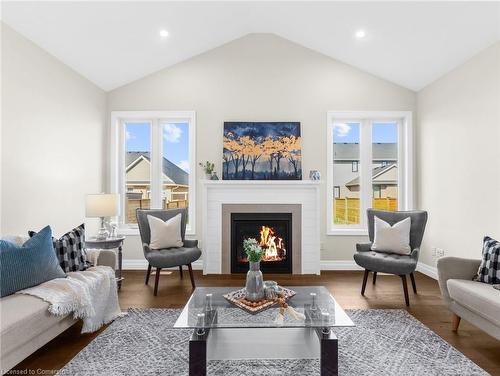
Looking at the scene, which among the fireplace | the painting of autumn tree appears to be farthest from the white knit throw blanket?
the painting of autumn tree

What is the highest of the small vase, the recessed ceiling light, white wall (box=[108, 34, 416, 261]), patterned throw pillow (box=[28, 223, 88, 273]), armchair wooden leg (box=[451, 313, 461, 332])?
the recessed ceiling light

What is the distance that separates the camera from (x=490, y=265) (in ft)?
8.17

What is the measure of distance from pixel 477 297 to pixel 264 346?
5.27 ft

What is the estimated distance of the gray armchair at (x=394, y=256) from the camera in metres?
3.25

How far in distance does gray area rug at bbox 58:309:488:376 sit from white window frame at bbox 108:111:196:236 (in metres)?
2.20

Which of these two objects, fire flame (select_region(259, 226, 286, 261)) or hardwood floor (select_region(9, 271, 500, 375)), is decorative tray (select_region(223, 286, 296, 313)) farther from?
fire flame (select_region(259, 226, 286, 261))

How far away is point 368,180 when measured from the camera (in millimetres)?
4848

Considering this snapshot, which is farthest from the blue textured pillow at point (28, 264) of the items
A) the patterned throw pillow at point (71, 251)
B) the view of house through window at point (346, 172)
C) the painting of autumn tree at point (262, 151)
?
the view of house through window at point (346, 172)

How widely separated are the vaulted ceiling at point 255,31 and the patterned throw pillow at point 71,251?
2093mm

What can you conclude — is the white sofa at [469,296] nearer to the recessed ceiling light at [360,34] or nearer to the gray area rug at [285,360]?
the gray area rug at [285,360]

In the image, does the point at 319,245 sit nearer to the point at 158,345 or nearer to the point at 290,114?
the point at 290,114

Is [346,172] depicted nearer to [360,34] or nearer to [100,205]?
[360,34]

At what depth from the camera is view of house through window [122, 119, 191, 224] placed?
16.0 ft

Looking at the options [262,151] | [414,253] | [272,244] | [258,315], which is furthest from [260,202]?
[258,315]
